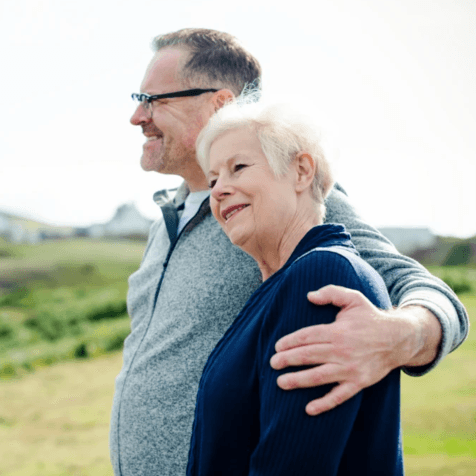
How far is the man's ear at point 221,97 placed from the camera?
6.54 ft

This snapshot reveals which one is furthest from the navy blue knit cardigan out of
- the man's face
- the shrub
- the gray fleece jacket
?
the shrub

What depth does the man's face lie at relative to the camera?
2016 millimetres

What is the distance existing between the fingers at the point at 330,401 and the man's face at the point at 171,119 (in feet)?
4.51

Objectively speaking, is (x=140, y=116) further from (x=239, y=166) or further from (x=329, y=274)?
(x=329, y=274)

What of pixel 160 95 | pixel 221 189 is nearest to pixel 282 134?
pixel 221 189

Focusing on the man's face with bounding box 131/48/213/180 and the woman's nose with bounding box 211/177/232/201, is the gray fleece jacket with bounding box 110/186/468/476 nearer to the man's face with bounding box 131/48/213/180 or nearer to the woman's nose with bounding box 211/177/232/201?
the man's face with bounding box 131/48/213/180

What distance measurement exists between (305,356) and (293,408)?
10cm

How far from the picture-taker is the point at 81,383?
733 cm

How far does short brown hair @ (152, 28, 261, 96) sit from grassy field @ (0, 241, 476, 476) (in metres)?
3.64

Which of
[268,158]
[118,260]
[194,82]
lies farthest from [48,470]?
[118,260]

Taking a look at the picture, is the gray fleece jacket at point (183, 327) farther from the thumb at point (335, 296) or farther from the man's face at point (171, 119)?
the thumb at point (335, 296)

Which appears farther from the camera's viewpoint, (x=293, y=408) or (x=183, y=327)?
(x=183, y=327)

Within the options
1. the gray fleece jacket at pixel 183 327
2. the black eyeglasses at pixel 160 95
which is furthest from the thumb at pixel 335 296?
the black eyeglasses at pixel 160 95

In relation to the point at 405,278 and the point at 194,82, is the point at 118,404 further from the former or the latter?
the point at 194,82
